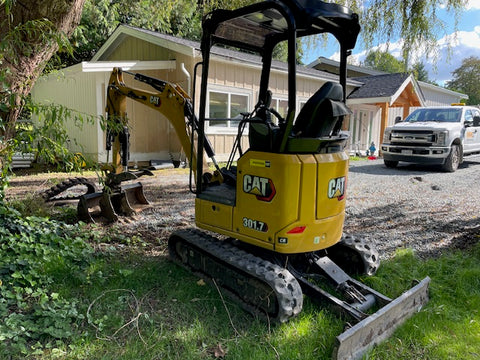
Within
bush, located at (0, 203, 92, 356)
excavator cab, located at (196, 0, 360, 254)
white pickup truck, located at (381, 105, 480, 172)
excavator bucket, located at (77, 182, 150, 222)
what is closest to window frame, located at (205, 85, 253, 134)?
white pickup truck, located at (381, 105, 480, 172)

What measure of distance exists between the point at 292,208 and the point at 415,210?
4.69 meters

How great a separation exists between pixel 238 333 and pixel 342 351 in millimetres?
794

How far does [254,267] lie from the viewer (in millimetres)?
3043

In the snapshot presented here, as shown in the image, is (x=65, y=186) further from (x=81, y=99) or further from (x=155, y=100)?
(x=81, y=99)

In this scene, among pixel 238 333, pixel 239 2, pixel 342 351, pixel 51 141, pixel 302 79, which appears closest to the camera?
pixel 342 351

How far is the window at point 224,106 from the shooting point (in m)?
11.9

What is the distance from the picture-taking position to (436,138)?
36.1 feet

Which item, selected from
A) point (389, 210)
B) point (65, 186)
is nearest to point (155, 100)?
point (65, 186)

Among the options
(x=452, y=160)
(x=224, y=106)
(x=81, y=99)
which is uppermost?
(x=81, y=99)

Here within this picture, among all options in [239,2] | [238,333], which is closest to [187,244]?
[238,333]

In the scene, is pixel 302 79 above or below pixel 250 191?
above

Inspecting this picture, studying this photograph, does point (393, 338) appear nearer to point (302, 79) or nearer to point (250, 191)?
point (250, 191)

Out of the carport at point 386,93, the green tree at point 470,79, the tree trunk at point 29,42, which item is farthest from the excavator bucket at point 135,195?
the green tree at point 470,79

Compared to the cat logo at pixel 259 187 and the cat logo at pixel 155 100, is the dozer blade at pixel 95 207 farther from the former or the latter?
the cat logo at pixel 259 187
